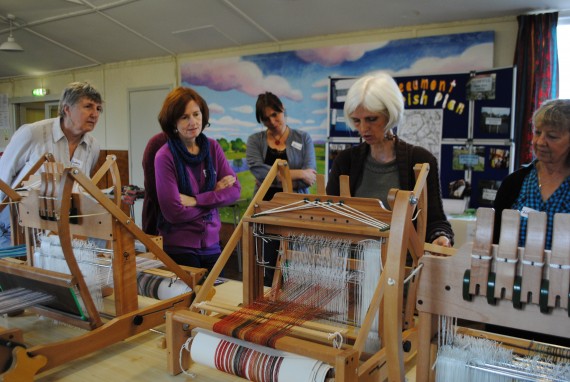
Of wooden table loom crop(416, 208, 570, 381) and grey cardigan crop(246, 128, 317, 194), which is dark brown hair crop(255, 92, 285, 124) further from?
wooden table loom crop(416, 208, 570, 381)

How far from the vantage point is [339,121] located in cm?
441

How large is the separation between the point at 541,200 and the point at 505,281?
3.27 feet

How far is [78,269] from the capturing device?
1278 mm

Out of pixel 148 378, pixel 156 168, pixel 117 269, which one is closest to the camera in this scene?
pixel 148 378

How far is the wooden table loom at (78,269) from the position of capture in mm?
1242

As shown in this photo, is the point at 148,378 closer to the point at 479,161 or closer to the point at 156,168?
the point at 156,168

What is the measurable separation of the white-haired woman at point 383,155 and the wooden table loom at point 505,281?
Result: 53 cm

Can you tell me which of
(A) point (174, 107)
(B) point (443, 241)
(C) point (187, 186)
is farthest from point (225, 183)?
(B) point (443, 241)

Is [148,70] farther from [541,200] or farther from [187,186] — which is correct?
[541,200]

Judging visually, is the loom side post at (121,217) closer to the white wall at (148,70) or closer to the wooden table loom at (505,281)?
the wooden table loom at (505,281)

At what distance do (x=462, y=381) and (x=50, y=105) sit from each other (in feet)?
26.0

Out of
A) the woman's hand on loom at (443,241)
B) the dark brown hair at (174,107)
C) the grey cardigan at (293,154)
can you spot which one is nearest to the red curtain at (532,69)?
the grey cardigan at (293,154)

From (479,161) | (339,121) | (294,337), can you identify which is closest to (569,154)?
(294,337)

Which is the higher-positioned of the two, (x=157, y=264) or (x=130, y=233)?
(x=130, y=233)
